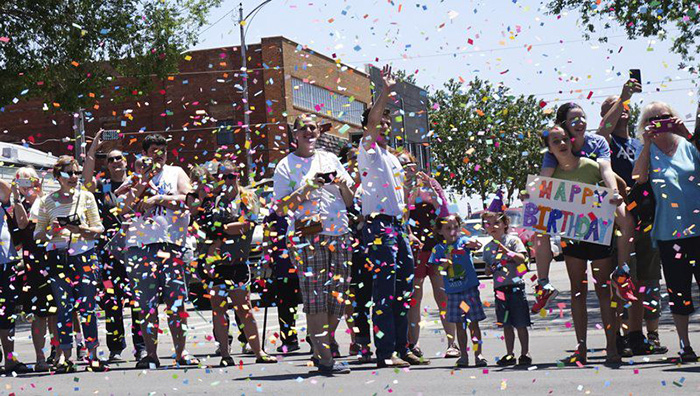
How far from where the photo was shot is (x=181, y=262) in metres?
9.87

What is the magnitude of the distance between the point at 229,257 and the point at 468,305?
222 centimetres

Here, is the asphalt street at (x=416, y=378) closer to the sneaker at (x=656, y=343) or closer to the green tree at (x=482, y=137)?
the sneaker at (x=656, y=343)

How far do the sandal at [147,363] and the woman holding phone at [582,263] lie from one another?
353 centimetres

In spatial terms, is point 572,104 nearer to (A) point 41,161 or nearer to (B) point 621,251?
(B) point 621,251

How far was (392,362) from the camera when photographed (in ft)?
29.4

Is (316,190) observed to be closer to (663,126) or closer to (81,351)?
(663,126)

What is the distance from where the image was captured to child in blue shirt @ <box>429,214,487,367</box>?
355 inches

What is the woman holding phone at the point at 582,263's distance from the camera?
8383 mm

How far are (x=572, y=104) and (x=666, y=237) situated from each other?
1.24 metres

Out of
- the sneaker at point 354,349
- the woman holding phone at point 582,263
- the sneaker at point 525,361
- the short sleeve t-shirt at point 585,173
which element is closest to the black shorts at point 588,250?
the woman holding phone at point 582,263

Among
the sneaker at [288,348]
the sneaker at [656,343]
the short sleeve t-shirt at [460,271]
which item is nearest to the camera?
the sneaker at [656,343]

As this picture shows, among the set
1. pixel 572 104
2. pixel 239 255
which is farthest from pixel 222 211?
pixel 572 104

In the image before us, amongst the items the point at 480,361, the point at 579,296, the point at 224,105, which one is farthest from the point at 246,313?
the point at 224,105

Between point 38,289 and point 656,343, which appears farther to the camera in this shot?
point 38,289
